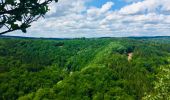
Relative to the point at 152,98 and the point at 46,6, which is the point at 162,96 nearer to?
the point at 152,98

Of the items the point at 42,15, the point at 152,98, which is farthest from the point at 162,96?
the point at 42,15

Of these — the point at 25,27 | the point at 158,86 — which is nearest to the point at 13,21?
the point at 25,27

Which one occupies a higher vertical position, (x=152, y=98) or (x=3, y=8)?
(x=3, y=8)

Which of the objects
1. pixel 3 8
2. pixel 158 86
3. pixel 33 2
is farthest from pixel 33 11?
pixel 158 86

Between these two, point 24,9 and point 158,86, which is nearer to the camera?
point 24,9

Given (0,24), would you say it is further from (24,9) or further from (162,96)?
(162,96)

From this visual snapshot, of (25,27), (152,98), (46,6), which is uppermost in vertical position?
(46,6)

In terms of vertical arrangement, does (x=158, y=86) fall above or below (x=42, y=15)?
below

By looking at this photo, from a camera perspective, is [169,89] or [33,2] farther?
[169,89]
